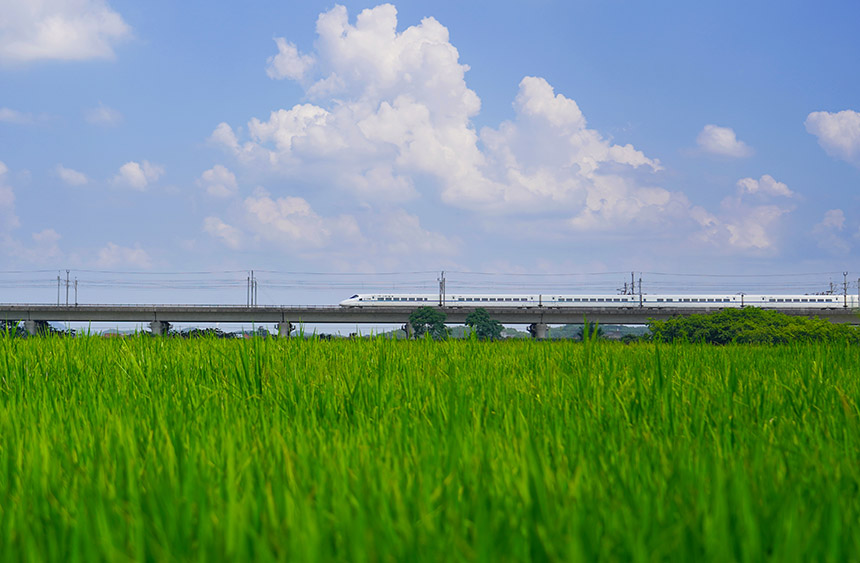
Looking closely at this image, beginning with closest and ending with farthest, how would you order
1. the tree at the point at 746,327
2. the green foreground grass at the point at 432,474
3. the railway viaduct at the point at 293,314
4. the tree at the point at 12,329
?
1. the green foreground grass at the point at 432,474
2. the tree at the point at 12,329
3. the tree at the point at 746,327
4. the railway viaduct at the point at 293,314

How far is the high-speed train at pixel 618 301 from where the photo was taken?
81688mm

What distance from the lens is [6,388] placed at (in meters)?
4.72

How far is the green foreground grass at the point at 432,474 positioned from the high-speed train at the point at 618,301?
3033 inches

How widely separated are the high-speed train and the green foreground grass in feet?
253

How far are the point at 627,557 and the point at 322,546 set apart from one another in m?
0.70

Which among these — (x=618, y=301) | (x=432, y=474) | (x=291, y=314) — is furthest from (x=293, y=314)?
(x=432, y=474)

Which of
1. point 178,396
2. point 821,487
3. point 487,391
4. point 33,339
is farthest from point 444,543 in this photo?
point 33,339

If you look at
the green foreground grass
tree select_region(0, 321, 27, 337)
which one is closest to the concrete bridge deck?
tree select_region(0, 321, 27, 337)

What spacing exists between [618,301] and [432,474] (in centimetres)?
8796

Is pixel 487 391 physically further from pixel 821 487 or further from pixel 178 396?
pixel 821 487

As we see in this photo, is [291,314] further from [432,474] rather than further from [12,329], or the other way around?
[432,474]

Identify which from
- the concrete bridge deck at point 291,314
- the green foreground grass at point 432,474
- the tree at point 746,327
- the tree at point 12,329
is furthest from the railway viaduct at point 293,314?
the green foreground grass at point 432,474

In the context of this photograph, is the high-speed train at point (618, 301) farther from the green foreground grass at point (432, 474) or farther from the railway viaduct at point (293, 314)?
the green foreground grass at point (432, 474)

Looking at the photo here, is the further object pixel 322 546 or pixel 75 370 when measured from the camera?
pixel 75 370
